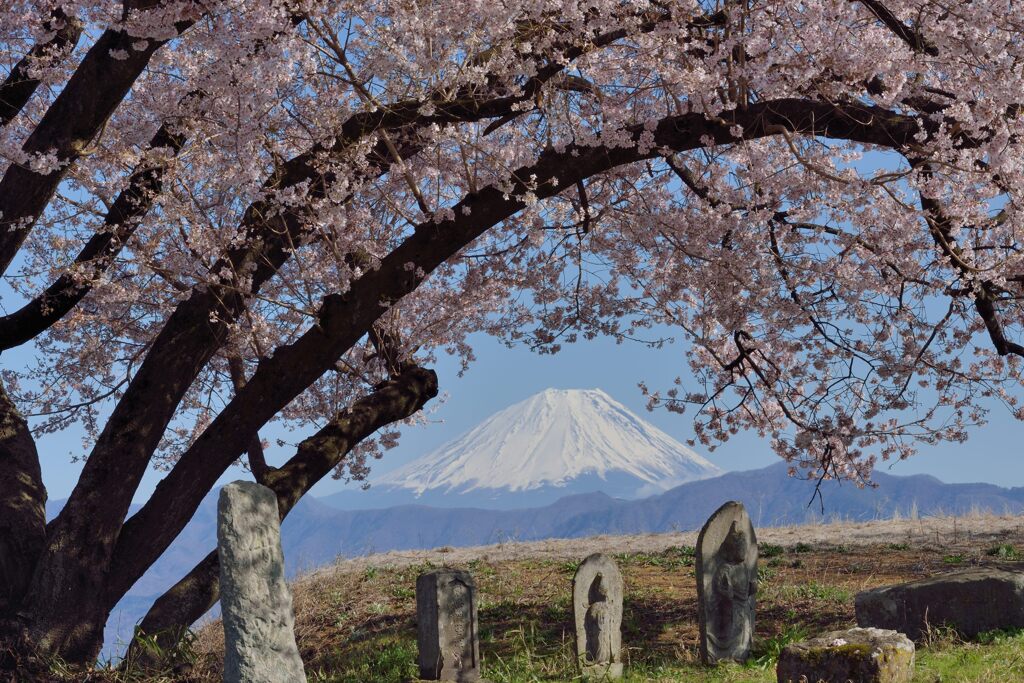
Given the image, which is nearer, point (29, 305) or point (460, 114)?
point (460, 114)

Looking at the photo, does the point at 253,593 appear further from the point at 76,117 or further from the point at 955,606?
the point at 955,606

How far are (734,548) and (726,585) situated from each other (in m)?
0.38

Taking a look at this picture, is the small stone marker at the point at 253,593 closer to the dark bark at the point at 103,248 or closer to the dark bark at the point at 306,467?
the dark bark at the point at 306,467

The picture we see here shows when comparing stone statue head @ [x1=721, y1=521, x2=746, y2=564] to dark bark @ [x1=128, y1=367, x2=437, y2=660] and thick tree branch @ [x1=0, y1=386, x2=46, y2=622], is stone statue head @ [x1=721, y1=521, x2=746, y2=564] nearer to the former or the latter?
dark bark @ [x1=128, y1=367, x2=437, y2=660]

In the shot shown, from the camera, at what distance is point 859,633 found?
787 cm

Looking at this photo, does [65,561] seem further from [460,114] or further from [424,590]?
[460,114]

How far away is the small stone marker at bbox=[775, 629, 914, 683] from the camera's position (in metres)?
7.34

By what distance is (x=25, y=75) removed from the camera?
11.4 metres

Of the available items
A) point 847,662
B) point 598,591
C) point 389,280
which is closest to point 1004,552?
point 598,591

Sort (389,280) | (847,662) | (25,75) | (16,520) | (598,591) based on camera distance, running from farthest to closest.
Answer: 1. (25,75)
2. (16,520)
3. (389,280)
4. (598,591)
5. (847,662)

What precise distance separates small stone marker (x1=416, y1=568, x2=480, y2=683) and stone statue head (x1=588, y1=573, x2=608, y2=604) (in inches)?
47.8

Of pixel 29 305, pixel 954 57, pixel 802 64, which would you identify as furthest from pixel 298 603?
pixel 954 57

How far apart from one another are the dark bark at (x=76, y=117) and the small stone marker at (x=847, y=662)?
8212 millimetres

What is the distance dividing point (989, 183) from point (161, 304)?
1133 cm
